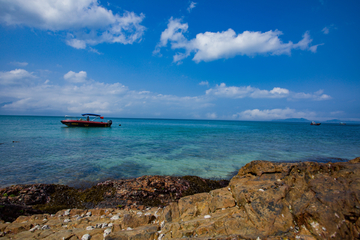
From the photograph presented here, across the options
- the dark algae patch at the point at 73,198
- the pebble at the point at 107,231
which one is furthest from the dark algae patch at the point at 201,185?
the pebble at the point at 107,231

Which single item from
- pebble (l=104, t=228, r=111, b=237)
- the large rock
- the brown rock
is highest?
the large rock

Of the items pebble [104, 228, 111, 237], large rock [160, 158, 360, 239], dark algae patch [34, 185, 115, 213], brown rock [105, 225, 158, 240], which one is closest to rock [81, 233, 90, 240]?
pebble [104, 228, 111, 237]

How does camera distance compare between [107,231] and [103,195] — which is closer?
[107,231]

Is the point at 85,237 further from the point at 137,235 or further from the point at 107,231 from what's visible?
the point at 137,235

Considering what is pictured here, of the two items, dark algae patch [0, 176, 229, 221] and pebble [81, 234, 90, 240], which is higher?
pebble [81, 234, 90, 240]

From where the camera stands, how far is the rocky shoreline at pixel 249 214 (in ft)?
11.0

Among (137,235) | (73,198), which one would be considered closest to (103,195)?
(73,198)

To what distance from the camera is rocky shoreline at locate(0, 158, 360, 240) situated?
3.37 m

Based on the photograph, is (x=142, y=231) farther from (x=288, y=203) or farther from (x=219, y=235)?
(x=288, y=203)

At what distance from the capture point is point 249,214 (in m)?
4.04

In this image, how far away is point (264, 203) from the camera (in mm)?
4078

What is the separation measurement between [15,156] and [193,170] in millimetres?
17343

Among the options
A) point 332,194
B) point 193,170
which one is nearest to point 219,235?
point 332,194

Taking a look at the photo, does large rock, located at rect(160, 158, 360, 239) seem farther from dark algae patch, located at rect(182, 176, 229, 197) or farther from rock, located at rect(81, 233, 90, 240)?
dark algae patch, located at rect(182, 176, 229, 197)
